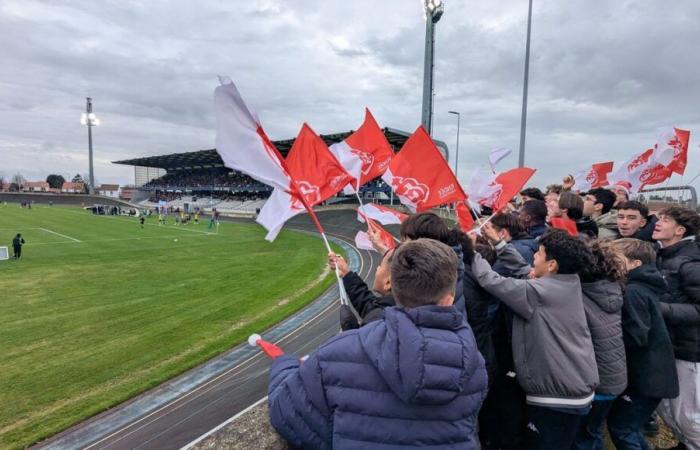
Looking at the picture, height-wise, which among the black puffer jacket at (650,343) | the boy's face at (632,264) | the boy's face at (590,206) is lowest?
the black puffer jacket at (650,343)

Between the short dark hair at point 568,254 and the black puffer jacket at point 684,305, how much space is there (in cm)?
118

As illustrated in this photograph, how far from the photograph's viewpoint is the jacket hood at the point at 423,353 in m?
1.50

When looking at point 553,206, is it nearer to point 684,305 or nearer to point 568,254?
point 684,305

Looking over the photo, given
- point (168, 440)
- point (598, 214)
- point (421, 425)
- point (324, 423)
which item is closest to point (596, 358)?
point (421, 425)

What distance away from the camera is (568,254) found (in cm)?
263

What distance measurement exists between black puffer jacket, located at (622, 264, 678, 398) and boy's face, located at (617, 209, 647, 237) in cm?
195

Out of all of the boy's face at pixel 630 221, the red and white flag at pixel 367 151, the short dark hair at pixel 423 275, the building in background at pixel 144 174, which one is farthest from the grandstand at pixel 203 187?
the short dark hair at pixel 423 275

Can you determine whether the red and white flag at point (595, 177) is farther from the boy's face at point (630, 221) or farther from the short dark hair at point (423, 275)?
the short dark hair at point (423, 275)

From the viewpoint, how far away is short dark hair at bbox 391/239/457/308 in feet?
5.54

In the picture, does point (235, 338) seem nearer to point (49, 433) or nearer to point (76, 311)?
point (49, 433)

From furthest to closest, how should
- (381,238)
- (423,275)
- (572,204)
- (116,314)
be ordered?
(116,314) < (572,204) < (381,238) < (423,275)

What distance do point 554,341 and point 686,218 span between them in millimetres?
2246

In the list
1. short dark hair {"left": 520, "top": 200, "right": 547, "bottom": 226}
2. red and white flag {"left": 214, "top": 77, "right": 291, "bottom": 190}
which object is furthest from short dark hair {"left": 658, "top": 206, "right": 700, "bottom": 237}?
red and white flag {"left": 214, "top": 77, "right": 291, "bottom": 190}

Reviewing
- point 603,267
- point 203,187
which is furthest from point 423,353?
point 203,187
